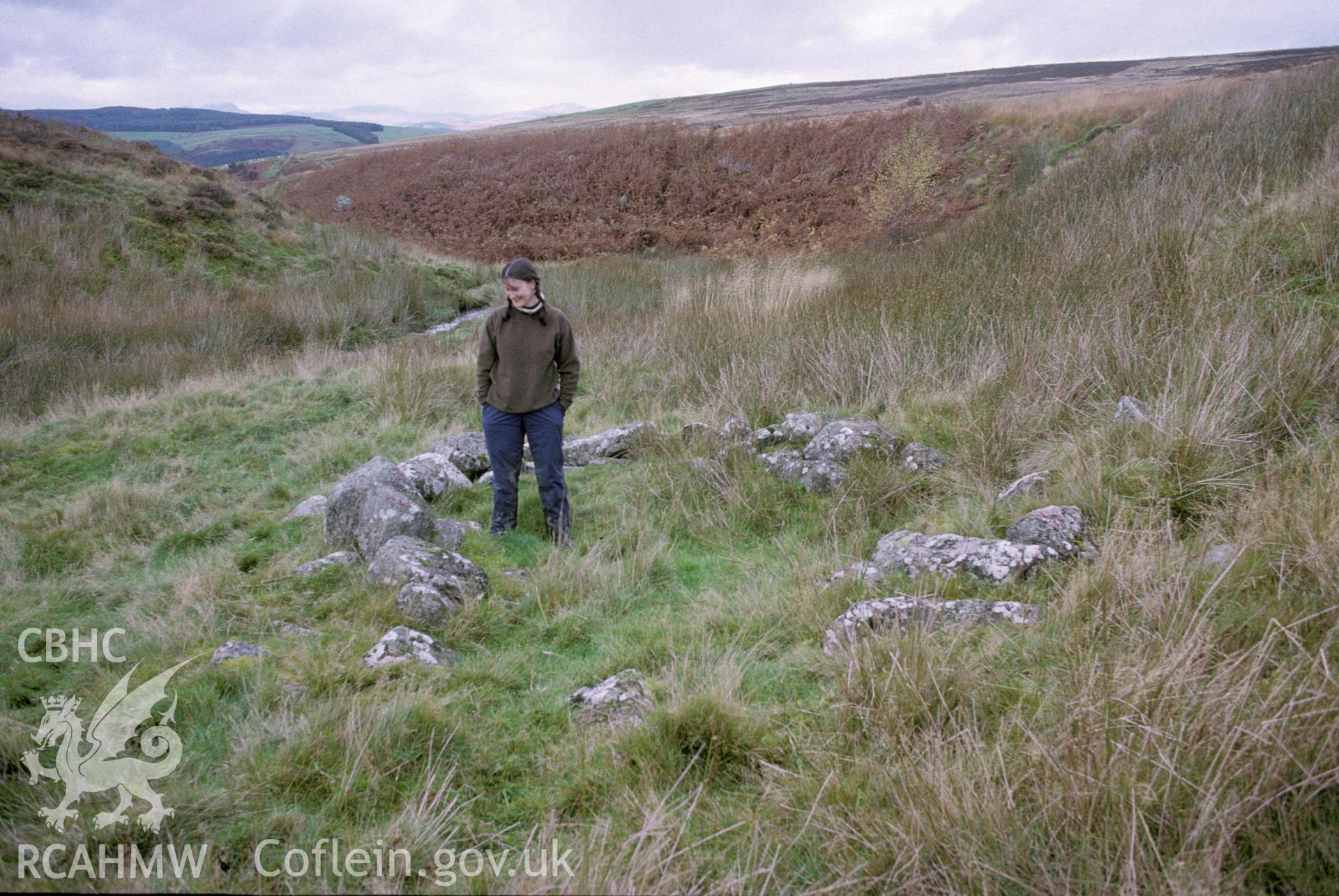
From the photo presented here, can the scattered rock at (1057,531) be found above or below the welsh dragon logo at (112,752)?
above

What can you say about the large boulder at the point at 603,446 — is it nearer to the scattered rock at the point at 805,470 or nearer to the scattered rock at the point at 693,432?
the scattered rock at the point at 693,432

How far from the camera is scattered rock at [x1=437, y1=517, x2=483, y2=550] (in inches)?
182

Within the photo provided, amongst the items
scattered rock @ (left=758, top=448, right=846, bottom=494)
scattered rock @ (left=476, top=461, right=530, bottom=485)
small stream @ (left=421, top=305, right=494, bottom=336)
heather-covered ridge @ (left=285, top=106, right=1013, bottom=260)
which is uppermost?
heather-covered ridge @ (left=285, top=106, right=1013, bottom=260)

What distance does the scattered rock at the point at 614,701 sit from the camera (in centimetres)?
268

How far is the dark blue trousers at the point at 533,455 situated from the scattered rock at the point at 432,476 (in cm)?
86

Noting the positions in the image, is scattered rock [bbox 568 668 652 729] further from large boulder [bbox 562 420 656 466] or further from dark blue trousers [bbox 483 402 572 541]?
large boulder [bbox 562 420 656 466]

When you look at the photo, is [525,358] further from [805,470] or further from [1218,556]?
[1218,556]

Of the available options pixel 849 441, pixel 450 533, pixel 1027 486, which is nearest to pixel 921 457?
pixel 849 441

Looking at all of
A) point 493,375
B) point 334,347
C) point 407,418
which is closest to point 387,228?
point 334,347

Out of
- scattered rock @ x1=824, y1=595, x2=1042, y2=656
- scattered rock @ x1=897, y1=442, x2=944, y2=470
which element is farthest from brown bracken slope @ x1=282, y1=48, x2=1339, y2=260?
scattered rock @ x1=824, y1=595, x2=1042, y2=656

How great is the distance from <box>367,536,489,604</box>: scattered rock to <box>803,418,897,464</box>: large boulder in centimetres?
260

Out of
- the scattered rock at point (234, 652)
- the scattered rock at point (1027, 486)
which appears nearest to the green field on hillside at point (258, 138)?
the scattered rock at point (234, 652)

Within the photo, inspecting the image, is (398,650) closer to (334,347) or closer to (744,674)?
(744,674)

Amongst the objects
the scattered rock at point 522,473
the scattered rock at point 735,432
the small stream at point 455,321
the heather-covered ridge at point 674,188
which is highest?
the heather-covered ridge at point 674,188
